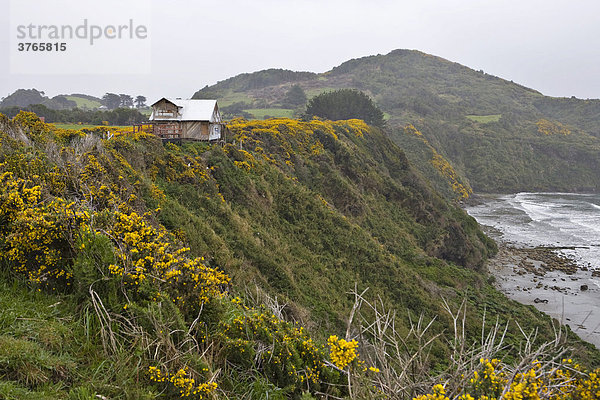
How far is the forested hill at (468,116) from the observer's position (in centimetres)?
7544

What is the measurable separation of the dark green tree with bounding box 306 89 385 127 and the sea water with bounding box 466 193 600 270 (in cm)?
2354

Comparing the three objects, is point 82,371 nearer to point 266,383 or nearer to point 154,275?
point 154,275

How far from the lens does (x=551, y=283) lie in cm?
2617

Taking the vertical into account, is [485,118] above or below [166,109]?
above

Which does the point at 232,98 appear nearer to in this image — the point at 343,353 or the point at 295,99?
the point at 295,99

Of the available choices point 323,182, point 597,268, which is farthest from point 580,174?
point 323,182

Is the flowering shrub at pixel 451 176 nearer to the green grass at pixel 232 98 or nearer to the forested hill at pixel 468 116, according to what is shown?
the forested hill at pixel 468 116

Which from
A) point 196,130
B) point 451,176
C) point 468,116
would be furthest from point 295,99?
point 196,130

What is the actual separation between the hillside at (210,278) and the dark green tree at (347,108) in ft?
114

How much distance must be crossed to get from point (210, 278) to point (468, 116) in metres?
120

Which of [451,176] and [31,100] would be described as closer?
[451,176]

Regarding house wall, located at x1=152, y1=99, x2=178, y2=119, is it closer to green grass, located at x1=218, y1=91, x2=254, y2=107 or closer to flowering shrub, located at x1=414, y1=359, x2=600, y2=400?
flowering shrub, located at x1=414, y1=359, x2=600, y2=400

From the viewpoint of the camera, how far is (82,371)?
3469mm

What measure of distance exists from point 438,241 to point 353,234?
448 inches
